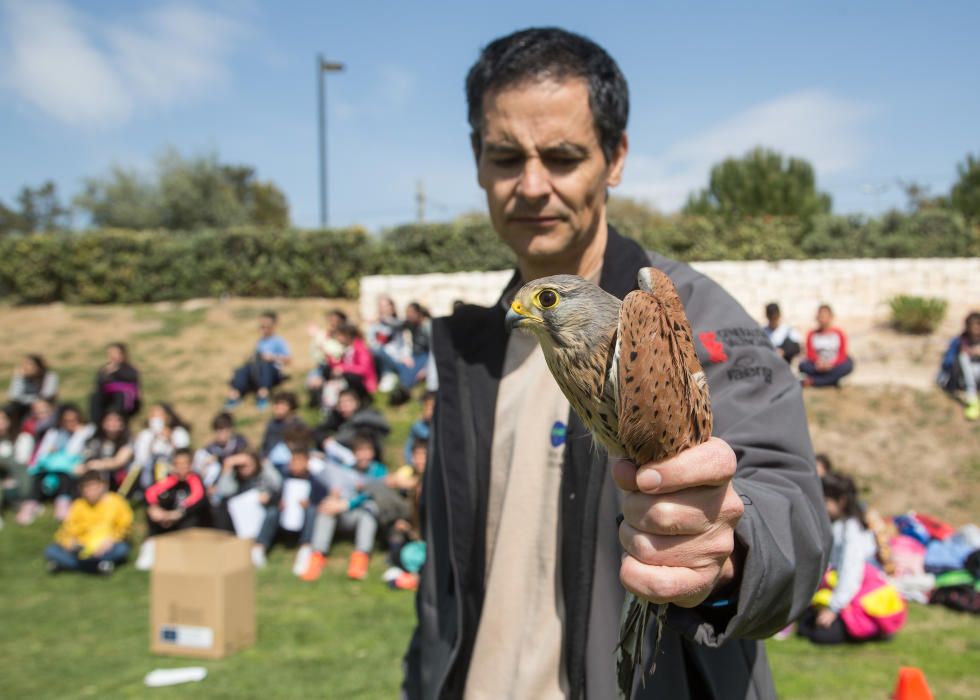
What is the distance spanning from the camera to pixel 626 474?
113 cm

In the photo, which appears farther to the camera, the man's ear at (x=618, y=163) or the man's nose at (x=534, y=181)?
the man's ear at (x=618, y=163)

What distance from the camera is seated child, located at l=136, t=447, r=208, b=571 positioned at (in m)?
8.82

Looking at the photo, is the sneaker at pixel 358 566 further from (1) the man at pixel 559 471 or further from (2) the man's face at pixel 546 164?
(2) the man's face at pixel 546 164

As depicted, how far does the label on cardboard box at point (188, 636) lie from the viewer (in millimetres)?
5926

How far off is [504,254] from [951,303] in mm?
10914

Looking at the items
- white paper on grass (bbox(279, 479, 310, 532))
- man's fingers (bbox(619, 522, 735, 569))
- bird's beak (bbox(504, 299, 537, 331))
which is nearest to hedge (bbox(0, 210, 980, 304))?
white paper on grass (bbox(279, 479, 310, 532))

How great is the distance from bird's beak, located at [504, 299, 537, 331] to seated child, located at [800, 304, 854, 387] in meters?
11.1

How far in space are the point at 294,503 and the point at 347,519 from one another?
0.74 meters

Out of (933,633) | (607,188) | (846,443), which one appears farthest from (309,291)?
(607,188)

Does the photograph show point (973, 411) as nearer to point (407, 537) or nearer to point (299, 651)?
point (407, 537)

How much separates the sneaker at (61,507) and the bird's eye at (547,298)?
11.0 meters

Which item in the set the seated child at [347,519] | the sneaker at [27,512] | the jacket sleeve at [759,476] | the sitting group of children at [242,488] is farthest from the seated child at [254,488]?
the jacket sleeve at [759,476]

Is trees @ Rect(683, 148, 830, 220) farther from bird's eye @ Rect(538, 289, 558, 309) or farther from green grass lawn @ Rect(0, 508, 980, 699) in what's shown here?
bird's eye @ Rect(538, 289, 558, 309)

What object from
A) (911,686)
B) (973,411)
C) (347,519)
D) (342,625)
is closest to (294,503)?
(347,519)
